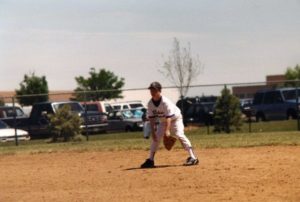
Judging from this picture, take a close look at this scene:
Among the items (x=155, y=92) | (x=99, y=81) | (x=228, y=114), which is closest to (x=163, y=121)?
(x=155, y=92)

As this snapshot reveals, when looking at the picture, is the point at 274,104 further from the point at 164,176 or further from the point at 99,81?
the point at 99,81

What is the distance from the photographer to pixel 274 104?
102 feet

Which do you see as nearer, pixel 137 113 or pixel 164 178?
pixel 164 178

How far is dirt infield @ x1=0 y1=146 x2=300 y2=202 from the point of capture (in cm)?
893

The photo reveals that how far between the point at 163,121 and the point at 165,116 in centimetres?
22

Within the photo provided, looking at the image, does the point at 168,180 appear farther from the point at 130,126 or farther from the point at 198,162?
the point at 130,126

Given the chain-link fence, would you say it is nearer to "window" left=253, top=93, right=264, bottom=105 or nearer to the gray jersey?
"window" left=253, top=93, right=264, bottom=105

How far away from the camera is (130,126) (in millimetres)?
33938

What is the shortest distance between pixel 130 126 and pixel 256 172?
23434 millimetres

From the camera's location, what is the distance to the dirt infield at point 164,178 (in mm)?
8930

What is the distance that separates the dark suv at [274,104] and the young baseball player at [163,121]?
56.2 ft

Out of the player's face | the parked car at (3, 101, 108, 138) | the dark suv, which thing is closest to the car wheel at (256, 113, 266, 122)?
the dark suv

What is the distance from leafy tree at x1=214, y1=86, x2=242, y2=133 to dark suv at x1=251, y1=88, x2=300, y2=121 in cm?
447

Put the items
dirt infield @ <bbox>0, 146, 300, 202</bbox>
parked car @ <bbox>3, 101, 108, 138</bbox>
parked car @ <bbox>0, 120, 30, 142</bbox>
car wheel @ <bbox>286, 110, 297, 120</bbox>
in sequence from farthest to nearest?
1. car wheel @ <bbox>286, 110, 297, 120</bbox>
2. parked car @ <bbox>3, 101, 108, 138</bbox>
3. parked car @ <bbox>0, 120, 30, 142</bbox>
4. dirt infield @ <bbox>0, 146, 300, 202</bbox>
